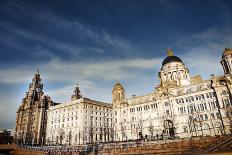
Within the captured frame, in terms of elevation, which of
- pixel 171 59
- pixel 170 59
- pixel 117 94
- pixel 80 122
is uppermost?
pixel 170 59

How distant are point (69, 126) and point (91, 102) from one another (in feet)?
46.2

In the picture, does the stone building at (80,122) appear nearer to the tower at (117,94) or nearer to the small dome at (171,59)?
the tower at (117,94)

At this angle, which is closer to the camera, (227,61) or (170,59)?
(227,61)

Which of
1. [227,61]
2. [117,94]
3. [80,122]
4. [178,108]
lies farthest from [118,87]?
[227,61]

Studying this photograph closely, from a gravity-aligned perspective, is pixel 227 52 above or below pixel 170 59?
below

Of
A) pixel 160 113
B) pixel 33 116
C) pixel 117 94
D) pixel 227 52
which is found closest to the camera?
pixel 227 52

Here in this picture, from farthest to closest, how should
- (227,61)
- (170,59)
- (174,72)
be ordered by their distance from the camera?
(170,59) < (174,72) < (227,61)

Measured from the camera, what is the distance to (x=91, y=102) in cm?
9131

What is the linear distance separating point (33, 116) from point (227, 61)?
324 ft

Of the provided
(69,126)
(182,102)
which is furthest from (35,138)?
(182,102)

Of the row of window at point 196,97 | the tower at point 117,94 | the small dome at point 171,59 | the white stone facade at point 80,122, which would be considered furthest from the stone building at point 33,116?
the row of window at point 196,97

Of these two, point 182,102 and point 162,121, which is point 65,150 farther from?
point 182,102

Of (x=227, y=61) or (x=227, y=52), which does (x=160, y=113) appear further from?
(x=227, y=52)

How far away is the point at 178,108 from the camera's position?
2950 inches
